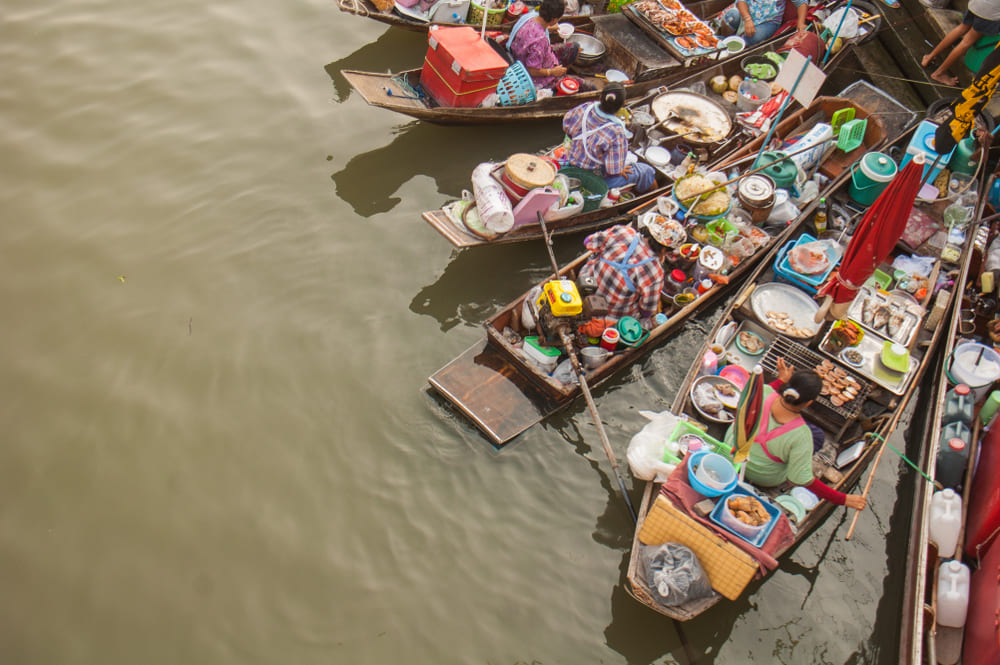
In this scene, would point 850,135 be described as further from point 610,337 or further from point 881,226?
point 610,337

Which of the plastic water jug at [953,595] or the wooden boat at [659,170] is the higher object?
the wooden boat at [659,170]

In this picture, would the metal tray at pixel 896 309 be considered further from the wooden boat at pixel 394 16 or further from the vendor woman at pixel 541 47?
the wooden boat at pixel 394 16

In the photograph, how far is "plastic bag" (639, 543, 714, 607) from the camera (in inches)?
211

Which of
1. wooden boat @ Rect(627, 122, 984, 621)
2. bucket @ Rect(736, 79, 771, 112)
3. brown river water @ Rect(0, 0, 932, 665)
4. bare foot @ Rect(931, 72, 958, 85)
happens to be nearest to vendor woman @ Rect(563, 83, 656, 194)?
brown river water @ Rect(0, 0, 932, 665)

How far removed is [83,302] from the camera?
7453 millimetres

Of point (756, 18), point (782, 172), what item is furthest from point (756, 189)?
point (756, 18)

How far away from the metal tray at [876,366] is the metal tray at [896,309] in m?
0.14

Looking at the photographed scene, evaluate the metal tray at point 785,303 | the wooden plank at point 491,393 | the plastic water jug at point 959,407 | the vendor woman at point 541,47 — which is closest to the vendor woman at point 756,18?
the vendor woman at point 541,47

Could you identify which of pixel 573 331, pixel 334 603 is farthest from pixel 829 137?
pixel 334 603

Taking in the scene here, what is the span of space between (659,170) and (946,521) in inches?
205

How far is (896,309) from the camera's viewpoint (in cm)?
781

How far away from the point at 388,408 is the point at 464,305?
176 centimetres

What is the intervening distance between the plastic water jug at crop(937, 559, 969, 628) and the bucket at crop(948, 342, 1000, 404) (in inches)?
85.5

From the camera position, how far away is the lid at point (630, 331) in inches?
285
